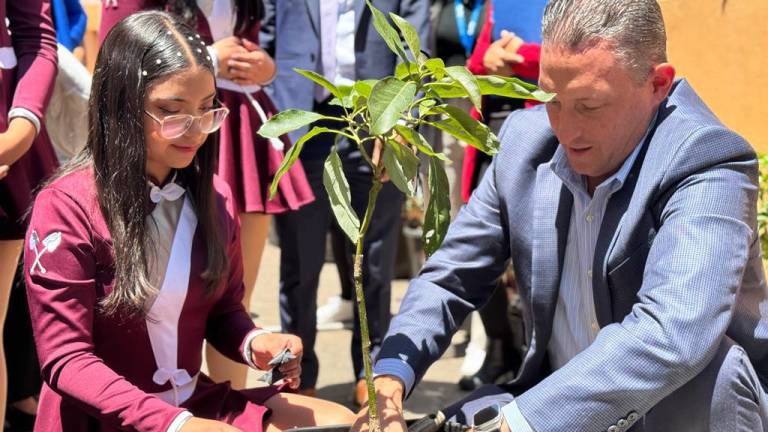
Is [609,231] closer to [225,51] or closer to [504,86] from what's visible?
[504,86]

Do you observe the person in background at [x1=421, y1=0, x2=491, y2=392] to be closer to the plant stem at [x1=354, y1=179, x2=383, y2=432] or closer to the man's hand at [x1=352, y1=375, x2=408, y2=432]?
the man's hand at [x1=352, y1=375, x2=408, y2=432]

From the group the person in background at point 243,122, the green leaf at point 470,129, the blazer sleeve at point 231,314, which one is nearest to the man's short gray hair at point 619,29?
the green leaf at point 470,129

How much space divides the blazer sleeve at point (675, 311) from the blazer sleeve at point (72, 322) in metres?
0.87

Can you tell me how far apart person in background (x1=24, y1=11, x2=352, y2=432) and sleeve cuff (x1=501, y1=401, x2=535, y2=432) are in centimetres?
49

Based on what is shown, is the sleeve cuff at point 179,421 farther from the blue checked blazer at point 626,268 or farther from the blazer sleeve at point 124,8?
the blazer sleeve at point 124,8

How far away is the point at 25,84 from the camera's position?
10.7ft

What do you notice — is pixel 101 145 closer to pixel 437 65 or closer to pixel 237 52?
pixel 437 65

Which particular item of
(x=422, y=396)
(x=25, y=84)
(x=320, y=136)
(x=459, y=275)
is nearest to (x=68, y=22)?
(x=320, y=136)

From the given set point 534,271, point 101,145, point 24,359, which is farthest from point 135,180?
point 24,359

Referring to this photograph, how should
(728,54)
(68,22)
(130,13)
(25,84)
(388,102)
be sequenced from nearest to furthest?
(388,102) < (25,84) < (130,13) < (728,54) < (68,22)

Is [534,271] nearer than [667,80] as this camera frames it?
No

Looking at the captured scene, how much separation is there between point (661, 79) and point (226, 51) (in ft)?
5.94

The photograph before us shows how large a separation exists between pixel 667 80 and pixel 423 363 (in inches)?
35.0

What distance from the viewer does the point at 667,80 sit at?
2500 mm
